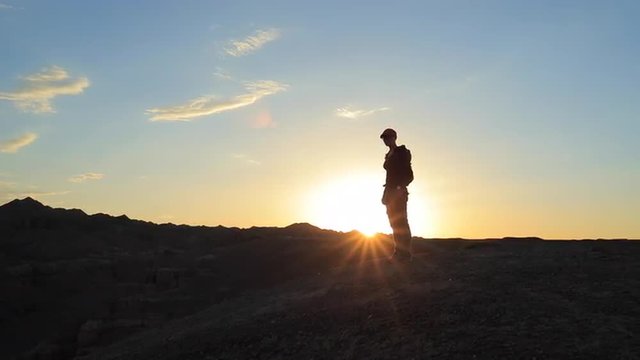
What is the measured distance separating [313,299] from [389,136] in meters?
3.52

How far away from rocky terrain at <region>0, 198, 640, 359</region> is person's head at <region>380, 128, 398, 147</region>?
2.49m

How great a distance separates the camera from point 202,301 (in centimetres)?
1585

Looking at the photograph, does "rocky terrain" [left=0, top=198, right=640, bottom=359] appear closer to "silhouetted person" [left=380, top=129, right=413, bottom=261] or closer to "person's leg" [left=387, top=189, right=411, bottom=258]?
"person's leg" [left=387, top=189, right=411, bottom=258]

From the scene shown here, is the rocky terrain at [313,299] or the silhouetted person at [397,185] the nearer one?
the rocky terrain at [313,299]

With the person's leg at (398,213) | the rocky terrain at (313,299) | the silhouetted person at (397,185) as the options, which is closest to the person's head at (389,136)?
the silhouetted person at (397,185)

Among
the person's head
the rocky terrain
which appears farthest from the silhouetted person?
the rocky terrain

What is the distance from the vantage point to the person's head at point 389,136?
12.3m

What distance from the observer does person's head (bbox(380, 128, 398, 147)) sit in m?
12.3

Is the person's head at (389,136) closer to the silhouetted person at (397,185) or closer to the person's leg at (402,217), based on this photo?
the silhouetted person at (397,185)

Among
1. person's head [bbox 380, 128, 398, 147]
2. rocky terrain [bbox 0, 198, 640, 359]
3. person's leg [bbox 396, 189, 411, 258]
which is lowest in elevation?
rocky terrain [bbox 0, 198, 640, 359]

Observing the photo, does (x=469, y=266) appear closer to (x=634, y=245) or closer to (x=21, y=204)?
(x=634, y=245)

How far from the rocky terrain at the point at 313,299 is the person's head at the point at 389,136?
2.49m

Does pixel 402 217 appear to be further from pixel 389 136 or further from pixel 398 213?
pixel 389 136

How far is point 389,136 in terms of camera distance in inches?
486
